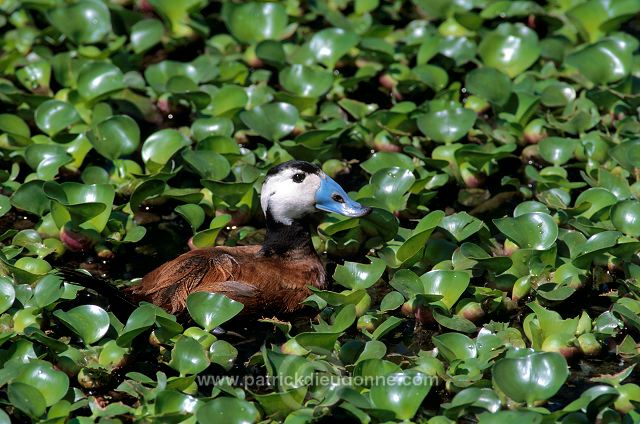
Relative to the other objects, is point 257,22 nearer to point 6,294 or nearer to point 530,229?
point 530,229

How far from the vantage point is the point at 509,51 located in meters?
8.41

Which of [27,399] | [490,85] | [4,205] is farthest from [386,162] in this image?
[27,399]

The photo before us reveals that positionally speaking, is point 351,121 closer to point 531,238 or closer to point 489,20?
point 489,20

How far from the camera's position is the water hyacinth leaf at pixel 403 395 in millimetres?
4922

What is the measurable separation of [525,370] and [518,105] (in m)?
3.21

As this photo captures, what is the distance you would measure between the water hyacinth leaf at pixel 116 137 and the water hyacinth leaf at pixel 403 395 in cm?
307

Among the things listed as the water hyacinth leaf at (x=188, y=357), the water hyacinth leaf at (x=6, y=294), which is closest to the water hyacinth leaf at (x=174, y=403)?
the water hyacinth leaf at (x=188, y=357)

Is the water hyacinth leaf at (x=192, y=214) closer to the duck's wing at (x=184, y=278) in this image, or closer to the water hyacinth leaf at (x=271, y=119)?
the duck's wing at (x=184, y=278)

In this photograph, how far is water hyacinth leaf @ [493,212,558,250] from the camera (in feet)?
20.2

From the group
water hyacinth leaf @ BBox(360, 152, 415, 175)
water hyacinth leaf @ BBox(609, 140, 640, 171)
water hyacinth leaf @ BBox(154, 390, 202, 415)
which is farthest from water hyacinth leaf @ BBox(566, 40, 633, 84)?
water hyacinth leaf @ BBox(154, 390, 202, 415)

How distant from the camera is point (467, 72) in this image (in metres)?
8.55

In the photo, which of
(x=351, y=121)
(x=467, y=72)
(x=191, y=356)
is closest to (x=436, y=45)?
(x=467, y=72)

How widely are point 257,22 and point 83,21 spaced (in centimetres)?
137

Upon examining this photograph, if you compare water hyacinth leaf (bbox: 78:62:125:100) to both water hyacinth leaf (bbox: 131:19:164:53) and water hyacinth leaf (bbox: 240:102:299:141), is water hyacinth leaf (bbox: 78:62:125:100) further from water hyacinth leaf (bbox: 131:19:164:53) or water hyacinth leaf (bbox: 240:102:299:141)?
water hyacinth leaf (bbox: 240:102:299:141)
